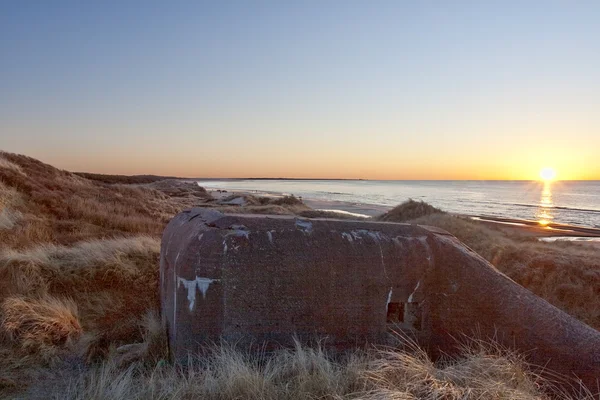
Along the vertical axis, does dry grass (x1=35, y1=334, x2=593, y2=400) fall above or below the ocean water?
above

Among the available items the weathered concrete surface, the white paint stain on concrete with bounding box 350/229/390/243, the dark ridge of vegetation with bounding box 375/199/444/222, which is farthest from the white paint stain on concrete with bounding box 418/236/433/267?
the dark ridge of vegetation with bounding box 375/199/444/222

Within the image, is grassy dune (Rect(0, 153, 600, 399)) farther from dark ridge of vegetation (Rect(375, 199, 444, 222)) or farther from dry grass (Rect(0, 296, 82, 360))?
dark ridge of vegetation (Rect(375, 199, 444, 222))

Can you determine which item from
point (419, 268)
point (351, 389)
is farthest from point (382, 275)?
point (351, 389)

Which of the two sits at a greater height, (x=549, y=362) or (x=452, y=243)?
(x=452, y=243)

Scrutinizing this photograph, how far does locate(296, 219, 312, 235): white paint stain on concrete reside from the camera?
3726 millimetres

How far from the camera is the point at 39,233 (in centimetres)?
864

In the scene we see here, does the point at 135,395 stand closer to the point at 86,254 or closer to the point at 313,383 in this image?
the point at 313,383

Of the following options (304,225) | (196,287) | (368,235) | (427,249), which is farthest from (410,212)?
(196,287)

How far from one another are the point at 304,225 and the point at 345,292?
63cm

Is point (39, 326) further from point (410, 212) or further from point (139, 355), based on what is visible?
point (410, 212)

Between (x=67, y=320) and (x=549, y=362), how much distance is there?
14.6ft

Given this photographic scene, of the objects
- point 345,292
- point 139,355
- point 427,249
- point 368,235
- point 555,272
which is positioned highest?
point 368,235

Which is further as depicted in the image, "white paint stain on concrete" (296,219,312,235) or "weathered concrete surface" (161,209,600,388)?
"white paint stain on concrete" (296,219,312,235)

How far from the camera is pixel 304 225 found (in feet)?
12.5
